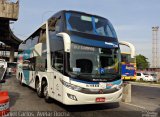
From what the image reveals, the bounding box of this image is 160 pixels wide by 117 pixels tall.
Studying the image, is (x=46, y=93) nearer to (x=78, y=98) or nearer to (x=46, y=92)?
(x=46, y=92)

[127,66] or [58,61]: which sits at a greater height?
[58,61]

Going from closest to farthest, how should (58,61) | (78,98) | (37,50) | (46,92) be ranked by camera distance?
(78,98) < (58,61) < (46,92) < (37,50)

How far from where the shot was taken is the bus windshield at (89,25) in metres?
9.48

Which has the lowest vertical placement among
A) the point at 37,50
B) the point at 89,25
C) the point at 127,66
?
the point at 127,66

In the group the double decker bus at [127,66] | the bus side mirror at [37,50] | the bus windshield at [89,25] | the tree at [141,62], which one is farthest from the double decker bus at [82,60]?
the tree at [141,62]

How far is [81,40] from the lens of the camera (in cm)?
902

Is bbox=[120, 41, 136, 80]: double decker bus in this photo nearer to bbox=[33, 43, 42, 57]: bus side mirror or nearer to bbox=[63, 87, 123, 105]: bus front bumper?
bbox=[33, 43, 42, 57]: bus side mirror

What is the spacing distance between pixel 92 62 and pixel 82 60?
0.39 metres

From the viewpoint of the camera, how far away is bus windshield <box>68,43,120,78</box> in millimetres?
8703

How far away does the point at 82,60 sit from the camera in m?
8.77

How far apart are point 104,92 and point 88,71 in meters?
0.95

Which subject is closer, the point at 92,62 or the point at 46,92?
the point at 92,62

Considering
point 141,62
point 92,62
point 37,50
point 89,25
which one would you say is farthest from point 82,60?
point 141,62

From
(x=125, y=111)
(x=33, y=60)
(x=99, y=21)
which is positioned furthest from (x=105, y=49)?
(x=33, y=60)
